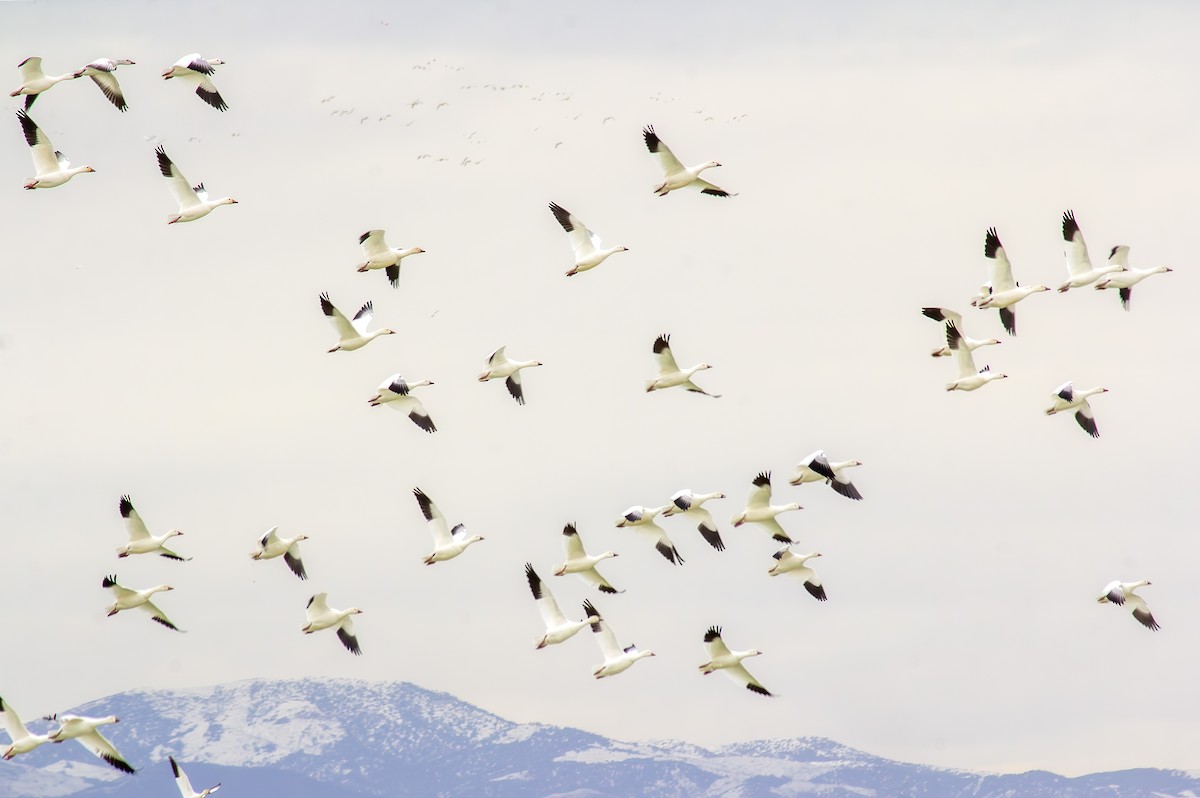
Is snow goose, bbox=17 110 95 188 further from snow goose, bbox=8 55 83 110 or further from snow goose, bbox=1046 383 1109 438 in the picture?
snow goose, bbox=1046 383 1109 438

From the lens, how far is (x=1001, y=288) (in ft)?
150

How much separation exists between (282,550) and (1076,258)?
713 inches

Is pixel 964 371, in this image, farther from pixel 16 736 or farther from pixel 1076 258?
pixel 16 736

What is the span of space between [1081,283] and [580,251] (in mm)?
11359

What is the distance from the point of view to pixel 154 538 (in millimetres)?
44500

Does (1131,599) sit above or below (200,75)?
below

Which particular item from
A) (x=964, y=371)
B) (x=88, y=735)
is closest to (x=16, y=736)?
(x=88, y=735)

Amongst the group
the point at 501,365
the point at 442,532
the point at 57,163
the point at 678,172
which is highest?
the point at 57,163

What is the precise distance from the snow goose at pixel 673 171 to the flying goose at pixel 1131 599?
12.3 m

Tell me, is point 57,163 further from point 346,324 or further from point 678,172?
point 678,172

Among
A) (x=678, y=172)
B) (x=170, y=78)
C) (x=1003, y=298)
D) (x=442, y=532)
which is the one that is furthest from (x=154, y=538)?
(x=1003, y=298)

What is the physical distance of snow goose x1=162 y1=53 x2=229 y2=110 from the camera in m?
41.4

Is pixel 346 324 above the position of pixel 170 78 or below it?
below

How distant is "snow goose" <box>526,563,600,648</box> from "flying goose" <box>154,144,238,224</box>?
987 cm
